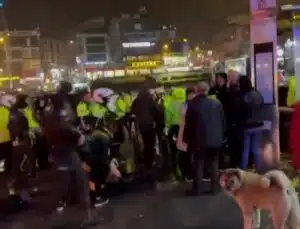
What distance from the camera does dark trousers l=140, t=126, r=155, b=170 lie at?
10.8m

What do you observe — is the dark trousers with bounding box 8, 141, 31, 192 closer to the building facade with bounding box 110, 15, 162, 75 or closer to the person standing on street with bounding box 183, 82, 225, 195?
the person standing on street with bounding box 183, 82, 225, 195

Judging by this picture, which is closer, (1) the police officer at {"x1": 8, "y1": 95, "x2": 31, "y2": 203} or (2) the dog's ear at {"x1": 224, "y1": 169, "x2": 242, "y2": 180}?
(2) the dog's ear at {"x1": 224, "y1": 169, "x2": 242, "y2": 180}

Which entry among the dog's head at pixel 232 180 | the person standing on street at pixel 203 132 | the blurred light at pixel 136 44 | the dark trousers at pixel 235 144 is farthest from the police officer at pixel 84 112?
the blurred light at pixel 136 44

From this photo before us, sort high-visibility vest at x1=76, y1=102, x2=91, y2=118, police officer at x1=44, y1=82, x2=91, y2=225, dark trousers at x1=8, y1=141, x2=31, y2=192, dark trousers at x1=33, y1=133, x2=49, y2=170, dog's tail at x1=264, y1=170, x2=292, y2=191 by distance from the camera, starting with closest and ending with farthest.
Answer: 1. dog's tail at x1=264, y1=170, x2=292, y2=191
2. police officer at x1=44, y1=82, x2=91, y2=225
3. high-visibility vest at x1=76, y1=102, x2=91, y2=118
4. dark trousers at x1=8, y1=141, x2=31, y2=192
5. dark trousers at x1=33, y1=133, x2=49, y2=170

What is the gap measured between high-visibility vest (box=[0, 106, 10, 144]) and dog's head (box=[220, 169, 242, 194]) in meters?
5.19

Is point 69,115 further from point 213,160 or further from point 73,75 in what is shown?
point 73,75

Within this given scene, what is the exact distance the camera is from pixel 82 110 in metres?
10.2

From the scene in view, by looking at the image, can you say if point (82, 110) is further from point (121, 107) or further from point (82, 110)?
point (121, 107)

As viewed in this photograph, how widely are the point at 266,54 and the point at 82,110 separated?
3.58 metres

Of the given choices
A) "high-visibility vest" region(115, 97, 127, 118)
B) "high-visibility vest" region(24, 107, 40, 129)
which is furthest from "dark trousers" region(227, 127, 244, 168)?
"high-visibility vest" region(24, 107, 40, 129)

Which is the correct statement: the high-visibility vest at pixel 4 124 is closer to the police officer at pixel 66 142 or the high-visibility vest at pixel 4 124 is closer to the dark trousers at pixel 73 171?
the police officer at pixel 66 142

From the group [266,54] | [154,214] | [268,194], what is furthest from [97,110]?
[268,194]

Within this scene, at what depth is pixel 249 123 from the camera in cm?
930

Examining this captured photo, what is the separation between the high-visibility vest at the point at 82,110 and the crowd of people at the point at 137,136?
0.03 m
